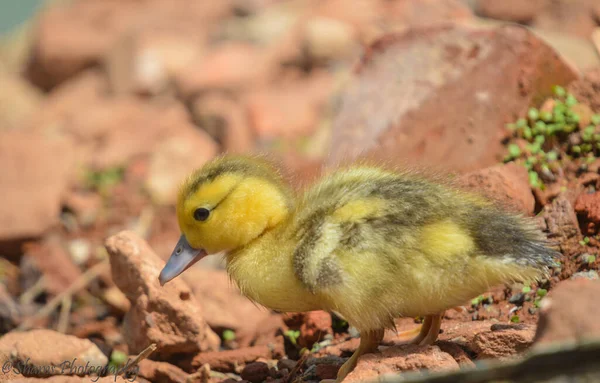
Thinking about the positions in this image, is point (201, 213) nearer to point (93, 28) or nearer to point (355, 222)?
point (355, 222)

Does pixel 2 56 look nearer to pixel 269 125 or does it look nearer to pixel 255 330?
pixel 269 125

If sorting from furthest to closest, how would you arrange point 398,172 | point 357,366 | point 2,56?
1. point 2,56
2. point 398,172
3. point 357,366

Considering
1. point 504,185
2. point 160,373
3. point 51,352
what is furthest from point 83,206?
point 504,185

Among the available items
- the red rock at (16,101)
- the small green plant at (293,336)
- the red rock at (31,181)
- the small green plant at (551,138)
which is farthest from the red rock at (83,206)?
the small green plant at (551,138)

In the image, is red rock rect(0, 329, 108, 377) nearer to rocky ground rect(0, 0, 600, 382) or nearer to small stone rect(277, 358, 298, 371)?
rocky ground rect(0, 0, 600, 382)

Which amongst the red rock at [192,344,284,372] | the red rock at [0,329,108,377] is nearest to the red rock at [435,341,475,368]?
the red rock at [192,344,284,372]

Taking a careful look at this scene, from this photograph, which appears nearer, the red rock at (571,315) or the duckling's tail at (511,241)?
the red rock at (571,315)

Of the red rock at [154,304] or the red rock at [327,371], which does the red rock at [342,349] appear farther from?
the red rock at [154,304]

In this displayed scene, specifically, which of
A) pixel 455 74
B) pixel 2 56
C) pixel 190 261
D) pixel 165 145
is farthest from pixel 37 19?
pixel 190 261
